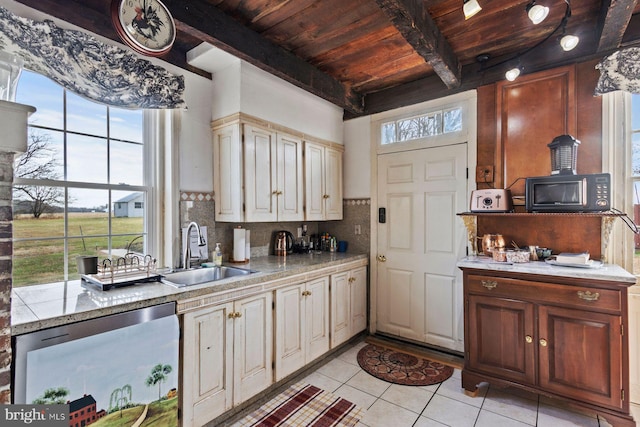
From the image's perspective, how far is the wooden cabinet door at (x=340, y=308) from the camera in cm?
289

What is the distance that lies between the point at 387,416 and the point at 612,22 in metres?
2.91

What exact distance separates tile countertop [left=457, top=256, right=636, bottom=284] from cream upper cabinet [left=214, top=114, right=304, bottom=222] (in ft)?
5.40

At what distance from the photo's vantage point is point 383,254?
335cm

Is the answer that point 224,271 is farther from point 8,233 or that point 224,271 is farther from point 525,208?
point 525,208

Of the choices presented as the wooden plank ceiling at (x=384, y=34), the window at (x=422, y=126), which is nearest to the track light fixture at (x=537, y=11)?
the wooden plank ceiling at (x=384, y=34)

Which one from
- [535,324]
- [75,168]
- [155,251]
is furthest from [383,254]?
[75,168]

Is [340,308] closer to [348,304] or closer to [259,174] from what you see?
[348,304]

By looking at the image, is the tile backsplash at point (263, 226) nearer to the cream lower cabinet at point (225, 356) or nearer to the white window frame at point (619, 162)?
the cream lower cabinet at point (225, 356)

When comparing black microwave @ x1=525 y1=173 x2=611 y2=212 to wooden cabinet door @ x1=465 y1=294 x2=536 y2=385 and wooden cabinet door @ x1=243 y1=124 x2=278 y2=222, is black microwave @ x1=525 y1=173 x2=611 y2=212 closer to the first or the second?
wooden cabinet door @ x1=465 y1=294 x2=536 y2=385

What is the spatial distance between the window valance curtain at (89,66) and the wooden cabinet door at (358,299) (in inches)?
87.9

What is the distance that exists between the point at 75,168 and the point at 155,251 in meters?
0.78

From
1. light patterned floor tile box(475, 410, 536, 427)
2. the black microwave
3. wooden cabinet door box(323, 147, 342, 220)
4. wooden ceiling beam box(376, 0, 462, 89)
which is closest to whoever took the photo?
wooden ceiling beam box(376, 0, 462, 89)

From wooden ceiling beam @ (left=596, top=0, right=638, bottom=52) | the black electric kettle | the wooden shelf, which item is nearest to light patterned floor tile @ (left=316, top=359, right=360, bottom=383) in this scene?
the black electric kettle

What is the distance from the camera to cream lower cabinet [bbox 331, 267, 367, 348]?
2.91 meters
